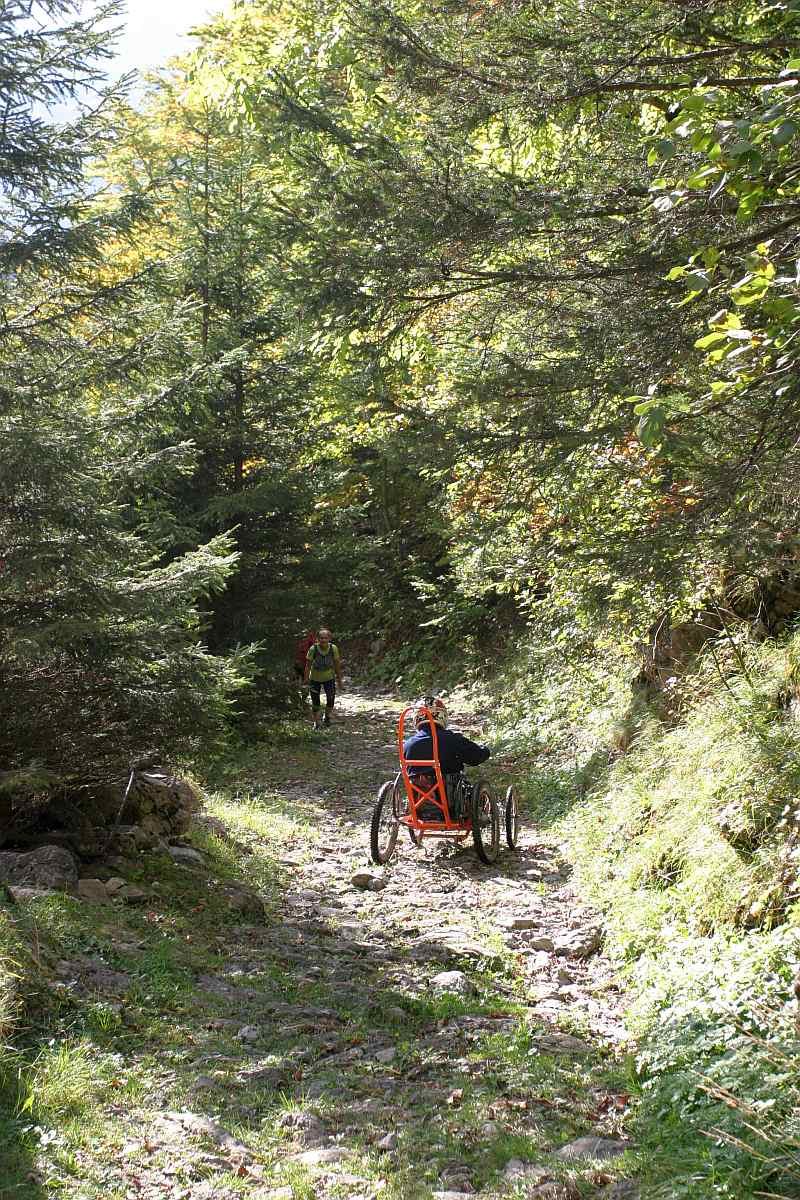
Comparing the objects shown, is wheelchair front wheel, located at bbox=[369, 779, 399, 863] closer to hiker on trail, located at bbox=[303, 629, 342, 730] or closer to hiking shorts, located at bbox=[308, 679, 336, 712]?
hiker on trail, located at bbox=[303, 629, 342, 730]

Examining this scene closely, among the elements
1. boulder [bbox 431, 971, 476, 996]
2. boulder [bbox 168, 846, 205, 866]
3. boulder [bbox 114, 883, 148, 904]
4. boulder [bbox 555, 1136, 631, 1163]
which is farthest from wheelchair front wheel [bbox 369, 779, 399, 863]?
boulder [bbox 555, 1136, 631, 1163]

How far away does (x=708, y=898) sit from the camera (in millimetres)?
6547

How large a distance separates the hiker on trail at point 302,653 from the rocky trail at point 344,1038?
7890 millimetres

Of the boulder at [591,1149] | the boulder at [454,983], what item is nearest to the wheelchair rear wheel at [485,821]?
the boulder at [454,983]

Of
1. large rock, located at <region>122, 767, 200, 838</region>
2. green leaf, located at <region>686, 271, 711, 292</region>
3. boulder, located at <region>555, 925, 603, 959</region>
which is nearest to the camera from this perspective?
green leaf, located at <region>686, 271, 711, 292</region>

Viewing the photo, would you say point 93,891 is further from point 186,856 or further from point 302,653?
point 302,653

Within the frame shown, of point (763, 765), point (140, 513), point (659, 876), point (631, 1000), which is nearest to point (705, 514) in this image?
point (763, 765)

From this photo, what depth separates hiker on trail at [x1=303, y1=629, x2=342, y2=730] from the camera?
17.1 metres

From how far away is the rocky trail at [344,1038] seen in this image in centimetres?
429

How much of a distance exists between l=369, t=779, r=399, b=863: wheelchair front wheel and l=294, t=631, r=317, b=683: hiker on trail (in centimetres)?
760

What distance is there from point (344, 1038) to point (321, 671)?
1143cm

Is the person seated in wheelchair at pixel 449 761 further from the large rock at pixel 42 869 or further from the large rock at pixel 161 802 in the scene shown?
the large rock at pixel 42 869

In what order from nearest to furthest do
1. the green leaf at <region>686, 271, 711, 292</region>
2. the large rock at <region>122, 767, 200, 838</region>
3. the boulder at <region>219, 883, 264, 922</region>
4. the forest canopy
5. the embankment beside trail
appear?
the green leaf at <region>686, 271, 711, 292</region>
the embankment beside trail
the forest canopy
the boulder at <region>219, 883, 264, 922</region>
the large rock at <region>122, 767, 200, 838</region>

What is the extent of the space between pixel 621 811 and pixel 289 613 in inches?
360
